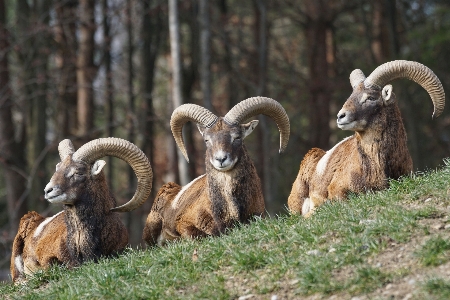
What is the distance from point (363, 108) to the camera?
12.2m

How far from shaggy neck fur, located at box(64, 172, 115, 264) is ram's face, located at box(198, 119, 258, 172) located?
1.95 metres

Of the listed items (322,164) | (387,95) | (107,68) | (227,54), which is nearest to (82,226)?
(322,164)

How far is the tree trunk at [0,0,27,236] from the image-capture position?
25188mm

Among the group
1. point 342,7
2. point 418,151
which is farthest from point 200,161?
point 418,151

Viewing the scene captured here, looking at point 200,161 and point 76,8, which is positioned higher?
point 76,8

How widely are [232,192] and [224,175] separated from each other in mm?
308

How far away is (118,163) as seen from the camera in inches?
1801

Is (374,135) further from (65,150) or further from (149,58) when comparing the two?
(149,58)

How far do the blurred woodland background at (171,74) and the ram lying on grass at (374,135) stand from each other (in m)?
11.1

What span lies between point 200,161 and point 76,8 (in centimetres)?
1061

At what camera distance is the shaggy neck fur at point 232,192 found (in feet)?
41.1

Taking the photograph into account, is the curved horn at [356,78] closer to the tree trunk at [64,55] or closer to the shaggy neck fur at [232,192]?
the shaggy neck fur at [232,192]

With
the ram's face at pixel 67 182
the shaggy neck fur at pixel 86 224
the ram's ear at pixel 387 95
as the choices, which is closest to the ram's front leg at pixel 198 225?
the shaggy neck fur at pixel 86 224

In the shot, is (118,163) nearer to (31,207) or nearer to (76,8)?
(76,8)
